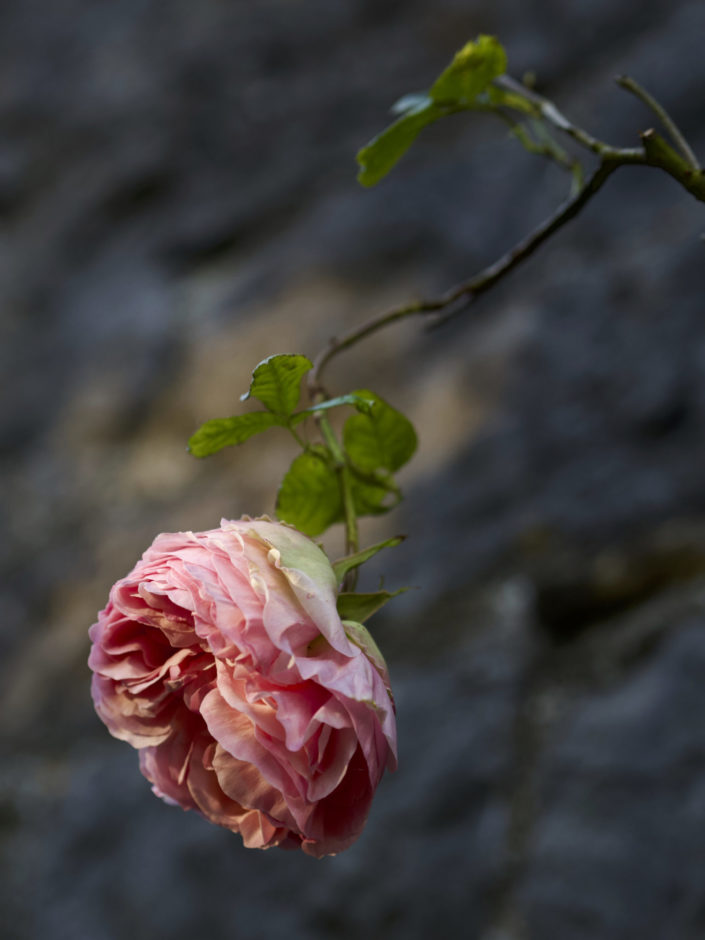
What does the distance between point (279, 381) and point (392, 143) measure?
0.34 ft

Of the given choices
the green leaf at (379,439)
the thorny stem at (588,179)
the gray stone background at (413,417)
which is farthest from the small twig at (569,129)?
the gray stone background at (413,417)

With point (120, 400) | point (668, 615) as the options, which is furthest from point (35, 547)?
point (668, 615)

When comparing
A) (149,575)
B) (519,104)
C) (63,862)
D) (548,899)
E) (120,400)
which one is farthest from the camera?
(120,400)

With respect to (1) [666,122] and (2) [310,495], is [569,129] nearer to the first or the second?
(1) [666,122]

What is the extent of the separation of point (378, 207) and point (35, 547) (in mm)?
431

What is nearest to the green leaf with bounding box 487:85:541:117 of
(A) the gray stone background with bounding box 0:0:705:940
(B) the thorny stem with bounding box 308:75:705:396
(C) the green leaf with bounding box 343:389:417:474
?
(B) the thorny stem with bounding box 308:75:705:396

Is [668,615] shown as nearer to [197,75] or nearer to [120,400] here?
[120,400]

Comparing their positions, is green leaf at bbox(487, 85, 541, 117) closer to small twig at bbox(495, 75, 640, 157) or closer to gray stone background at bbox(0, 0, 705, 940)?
small twig at bbox(495, 75, 640, 157)

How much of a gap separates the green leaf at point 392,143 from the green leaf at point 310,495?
97mm

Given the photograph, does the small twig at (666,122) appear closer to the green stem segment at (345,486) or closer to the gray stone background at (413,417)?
the green stem segment at (345,486)

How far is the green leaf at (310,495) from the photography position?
26cm

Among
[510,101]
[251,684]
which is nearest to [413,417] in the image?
[510,101]

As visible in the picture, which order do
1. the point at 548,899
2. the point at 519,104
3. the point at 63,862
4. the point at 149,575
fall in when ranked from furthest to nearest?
the point at 63,862 → the point at 548,899 → the point at 519,104 → the point at 149,575

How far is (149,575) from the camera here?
0.65 ft
